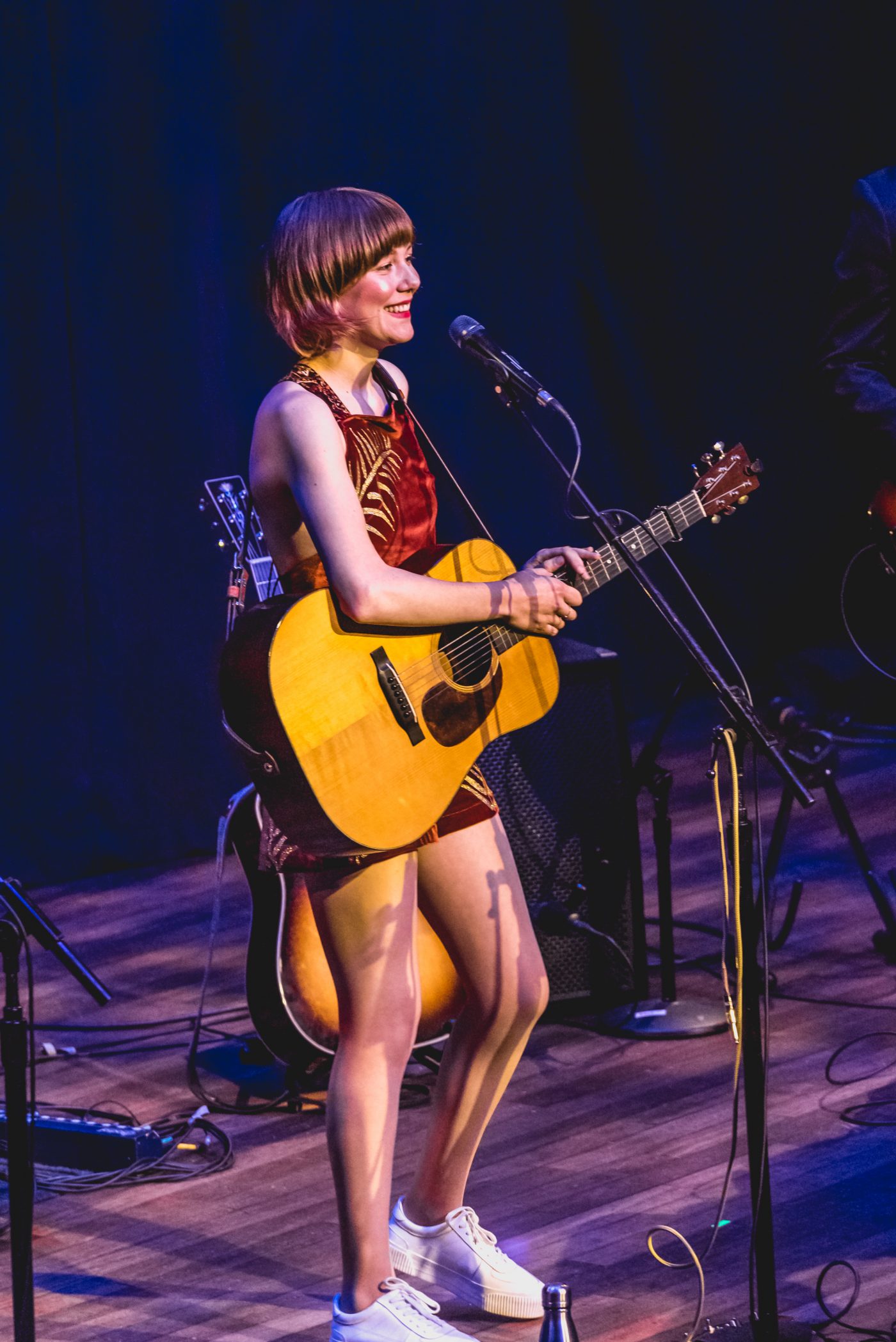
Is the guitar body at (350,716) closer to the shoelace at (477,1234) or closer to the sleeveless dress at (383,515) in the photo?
the sleeveless dress at (383,515)

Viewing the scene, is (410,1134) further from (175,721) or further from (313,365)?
(175,721)

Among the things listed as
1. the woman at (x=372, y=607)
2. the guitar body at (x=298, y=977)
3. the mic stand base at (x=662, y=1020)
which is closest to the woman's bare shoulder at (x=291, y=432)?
the woman at (x=372, y=607)

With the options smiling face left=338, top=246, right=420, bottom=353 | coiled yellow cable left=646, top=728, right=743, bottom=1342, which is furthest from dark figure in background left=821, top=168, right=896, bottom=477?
smiling face left=338, top=246, right=420, bottom=353

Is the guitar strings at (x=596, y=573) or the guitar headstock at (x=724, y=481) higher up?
the guitar headstock at (x=724, y=481)

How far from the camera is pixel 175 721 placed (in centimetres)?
649

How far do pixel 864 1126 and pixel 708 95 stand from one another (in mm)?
5497

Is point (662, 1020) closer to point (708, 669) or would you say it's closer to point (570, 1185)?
point (570, 1185)

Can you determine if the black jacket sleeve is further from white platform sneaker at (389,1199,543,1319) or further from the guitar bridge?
white platform sneaker at (389,1199,543,1319)

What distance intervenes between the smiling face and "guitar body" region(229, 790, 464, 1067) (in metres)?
1.49

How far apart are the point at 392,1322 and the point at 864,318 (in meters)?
2.90

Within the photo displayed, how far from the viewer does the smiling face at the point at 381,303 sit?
8.82 ft

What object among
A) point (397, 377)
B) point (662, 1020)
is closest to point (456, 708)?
point (397, 377)

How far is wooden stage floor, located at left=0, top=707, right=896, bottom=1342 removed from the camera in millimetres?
3031

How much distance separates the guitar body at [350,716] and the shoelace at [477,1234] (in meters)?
0.72
